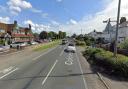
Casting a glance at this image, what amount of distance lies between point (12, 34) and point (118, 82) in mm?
71641

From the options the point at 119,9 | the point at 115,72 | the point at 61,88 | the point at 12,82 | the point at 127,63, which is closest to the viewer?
the point at 61,88

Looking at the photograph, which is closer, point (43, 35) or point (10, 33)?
point (10, 33)

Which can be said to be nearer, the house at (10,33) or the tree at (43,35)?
the house at (10,33)

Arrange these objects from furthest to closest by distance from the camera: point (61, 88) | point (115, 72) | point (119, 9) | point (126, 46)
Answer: point (126, 46), point (119, 9), point (115, 72), point (61, 88)

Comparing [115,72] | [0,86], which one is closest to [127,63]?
[115,72]

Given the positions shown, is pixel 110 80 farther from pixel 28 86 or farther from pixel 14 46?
pixel 14 46

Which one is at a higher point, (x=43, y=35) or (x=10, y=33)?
(x=10, y=33)

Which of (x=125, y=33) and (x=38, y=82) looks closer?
Answer: (x=38, y=82)

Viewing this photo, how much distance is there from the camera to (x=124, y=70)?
64.0 feet

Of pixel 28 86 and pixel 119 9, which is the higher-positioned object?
pixel 119 9

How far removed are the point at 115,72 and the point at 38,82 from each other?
7751 millimetres

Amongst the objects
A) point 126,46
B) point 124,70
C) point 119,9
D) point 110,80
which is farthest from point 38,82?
point 126,46

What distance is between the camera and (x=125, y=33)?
289 ft

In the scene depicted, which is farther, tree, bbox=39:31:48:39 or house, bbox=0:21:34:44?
tree, bbox=39:31:48:39
